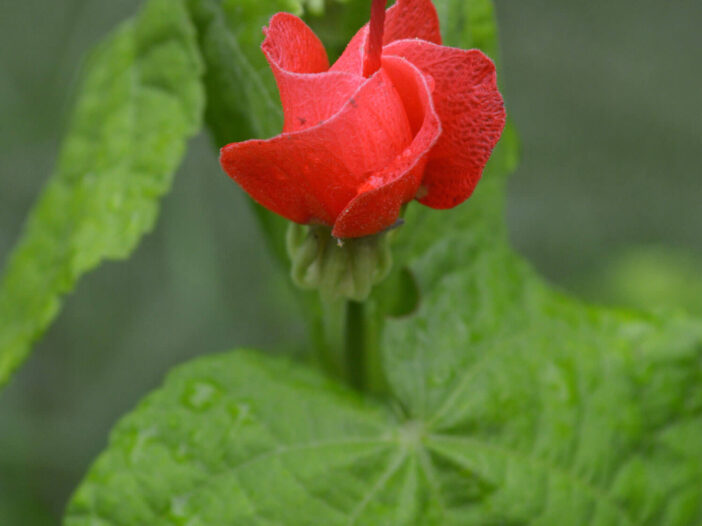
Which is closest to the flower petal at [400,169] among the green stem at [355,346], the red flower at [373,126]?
the red flower at [373,126]

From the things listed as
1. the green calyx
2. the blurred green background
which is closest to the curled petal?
the green calyx

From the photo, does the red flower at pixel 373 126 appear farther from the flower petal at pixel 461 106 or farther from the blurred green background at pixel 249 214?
the blurred green background at pixel 249 214

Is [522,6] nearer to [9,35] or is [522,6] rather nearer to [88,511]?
[9,35]

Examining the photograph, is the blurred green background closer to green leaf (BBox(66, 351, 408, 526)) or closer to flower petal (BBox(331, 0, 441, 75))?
green leaf (BBox(66, 351, 408, 526))

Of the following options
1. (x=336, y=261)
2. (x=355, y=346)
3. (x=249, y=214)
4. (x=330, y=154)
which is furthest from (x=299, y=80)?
(x=249, y=214)

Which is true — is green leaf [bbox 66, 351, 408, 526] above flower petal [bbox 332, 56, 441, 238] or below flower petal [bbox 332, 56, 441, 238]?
below

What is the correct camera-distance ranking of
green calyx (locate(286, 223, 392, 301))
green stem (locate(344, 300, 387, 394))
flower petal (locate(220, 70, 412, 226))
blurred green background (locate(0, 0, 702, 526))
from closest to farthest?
flower petal (locate(220, 70, 412, 226)) < green calyx (locate(286, 223, 392, 301)) < green stem (locate(344, 300, 387, 394)) < blurred green background (locate(0, 0, 702, 526))

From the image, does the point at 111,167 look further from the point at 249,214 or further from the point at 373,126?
the point at 249,214
